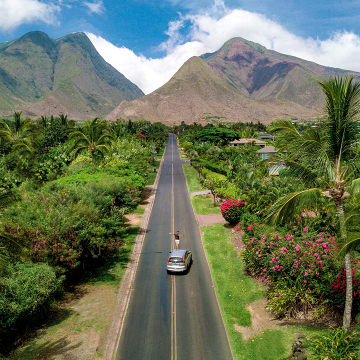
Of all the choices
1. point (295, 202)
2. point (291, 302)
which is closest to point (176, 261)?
point (291, 302)

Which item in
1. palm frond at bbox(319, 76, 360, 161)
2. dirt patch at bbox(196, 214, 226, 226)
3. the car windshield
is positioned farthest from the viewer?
dirt patch at bbox(196, 214, 226, 226)

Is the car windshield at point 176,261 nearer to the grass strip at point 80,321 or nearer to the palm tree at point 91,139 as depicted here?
the grass strip at point 80,321

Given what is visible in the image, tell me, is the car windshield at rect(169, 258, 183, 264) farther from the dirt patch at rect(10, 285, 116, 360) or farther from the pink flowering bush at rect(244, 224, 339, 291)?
the pink flowering bush at rect(244, 224, 339, 291)

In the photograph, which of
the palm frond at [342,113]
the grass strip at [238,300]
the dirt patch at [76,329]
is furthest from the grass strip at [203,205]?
the palm frond at [342,113]

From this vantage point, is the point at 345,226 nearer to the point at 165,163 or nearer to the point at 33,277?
the point at 33,277

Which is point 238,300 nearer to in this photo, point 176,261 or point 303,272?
point 303,272

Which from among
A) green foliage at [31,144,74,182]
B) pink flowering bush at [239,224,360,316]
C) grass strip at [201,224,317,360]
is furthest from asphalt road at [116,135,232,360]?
green foliage at [31,144,74,182]

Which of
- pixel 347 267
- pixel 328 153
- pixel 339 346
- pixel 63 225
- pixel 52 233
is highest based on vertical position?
pixel 328 153
